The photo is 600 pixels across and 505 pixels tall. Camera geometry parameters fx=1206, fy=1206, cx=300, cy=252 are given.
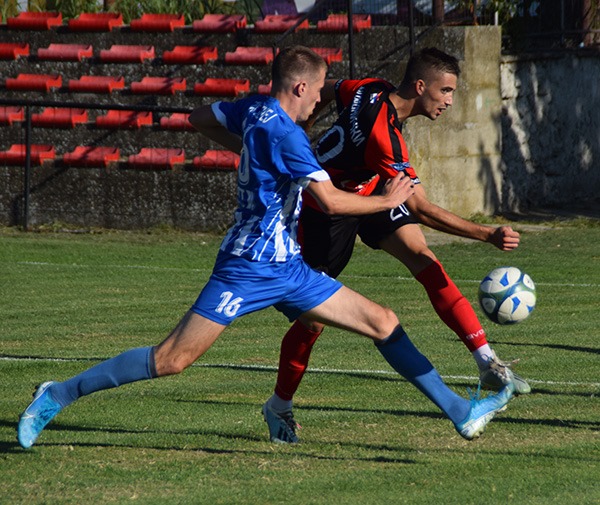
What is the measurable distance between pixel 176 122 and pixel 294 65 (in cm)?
1368

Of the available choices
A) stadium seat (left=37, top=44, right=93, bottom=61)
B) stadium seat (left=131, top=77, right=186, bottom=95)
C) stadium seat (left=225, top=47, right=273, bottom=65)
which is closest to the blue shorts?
stadium seat (left=225, top=47, right=273, bottom=65)

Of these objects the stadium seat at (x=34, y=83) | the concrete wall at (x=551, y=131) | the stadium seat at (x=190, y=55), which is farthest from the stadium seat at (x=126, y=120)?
the concrete wall at (x=551, y=131)

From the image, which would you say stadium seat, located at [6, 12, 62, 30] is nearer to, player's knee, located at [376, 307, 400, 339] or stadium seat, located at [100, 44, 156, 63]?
stadium seat, located at [100, 44, 156, 63]

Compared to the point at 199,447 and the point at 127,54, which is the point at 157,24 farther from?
the point at 199,447

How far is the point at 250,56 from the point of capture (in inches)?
759

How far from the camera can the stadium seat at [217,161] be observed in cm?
1802

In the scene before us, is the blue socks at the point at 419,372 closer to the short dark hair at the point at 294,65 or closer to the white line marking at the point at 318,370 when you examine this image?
the short dark hair at the point at 294,65

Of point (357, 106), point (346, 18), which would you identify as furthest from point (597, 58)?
point (357, 106)

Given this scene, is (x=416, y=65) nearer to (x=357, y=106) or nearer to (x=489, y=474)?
(x=357, y=106)

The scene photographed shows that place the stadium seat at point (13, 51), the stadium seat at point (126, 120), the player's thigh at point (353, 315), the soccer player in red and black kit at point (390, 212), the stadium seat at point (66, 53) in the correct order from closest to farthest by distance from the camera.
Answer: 1. the player's thigh at point (353, 315)
2. the soccer player in red and black kit at point (390, 212)
3. the stadium seat at point (126, 120)
4. the stadium seat at point (66, 53)
5. the stadium seat at point (13, 51)

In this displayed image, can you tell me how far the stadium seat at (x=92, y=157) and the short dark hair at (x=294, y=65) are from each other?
13.3m

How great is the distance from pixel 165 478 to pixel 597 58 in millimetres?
17537

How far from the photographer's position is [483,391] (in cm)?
755

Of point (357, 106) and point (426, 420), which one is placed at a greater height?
point (357, 106)
